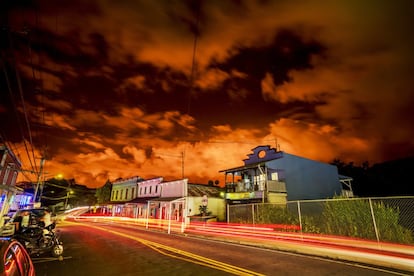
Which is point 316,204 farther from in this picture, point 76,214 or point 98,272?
point 76,214

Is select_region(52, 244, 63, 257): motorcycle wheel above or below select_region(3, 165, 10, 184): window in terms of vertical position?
below

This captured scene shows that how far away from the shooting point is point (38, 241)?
9789mm

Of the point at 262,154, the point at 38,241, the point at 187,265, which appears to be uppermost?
the point at 262,154

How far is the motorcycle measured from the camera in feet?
31.4

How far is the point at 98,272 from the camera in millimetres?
7258

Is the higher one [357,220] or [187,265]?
[357,220]

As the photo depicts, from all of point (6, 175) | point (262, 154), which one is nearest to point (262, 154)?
point (262, 154)

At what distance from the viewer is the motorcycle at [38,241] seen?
9.57 meters

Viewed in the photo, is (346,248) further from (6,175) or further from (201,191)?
(6,175)

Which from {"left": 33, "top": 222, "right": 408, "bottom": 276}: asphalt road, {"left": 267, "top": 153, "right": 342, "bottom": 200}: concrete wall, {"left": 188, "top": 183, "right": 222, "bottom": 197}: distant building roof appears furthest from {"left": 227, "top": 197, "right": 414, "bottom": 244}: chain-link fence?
{"left": 188, "top": 183, "right": 222, "bottom": 197}: distant building roof

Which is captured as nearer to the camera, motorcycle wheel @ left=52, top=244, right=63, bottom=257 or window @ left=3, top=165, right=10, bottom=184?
motorcycle wheel @ left=52, top=244, right=63, bottom=257

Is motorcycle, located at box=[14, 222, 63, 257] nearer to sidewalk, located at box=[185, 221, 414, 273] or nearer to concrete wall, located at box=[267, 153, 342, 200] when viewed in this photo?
sidewalk, located at box=[185, 221, 414, 273]

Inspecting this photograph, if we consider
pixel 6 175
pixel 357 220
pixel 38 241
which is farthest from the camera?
pixel 6 175

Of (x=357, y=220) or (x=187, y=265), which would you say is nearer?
(x=187, y=265)
